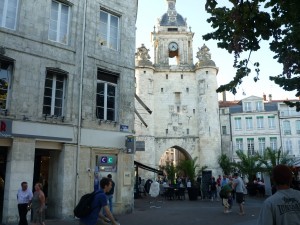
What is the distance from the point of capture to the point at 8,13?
11.6 m

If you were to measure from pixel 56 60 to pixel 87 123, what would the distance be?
106 inches

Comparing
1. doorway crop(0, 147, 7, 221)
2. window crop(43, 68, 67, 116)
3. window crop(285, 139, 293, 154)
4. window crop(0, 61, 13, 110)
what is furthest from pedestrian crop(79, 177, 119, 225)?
window crop(285, 139, 293, 154)

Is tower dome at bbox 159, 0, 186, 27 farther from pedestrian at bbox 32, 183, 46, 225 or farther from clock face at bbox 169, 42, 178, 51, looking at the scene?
pedestrian at bbox 32, 183, 46, 225

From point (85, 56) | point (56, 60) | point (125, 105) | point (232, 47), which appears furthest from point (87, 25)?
point (232, 47)

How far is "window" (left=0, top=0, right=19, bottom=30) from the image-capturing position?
37.4 ft

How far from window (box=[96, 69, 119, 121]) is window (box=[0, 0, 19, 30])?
3.84m

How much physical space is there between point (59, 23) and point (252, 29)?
8307 mm

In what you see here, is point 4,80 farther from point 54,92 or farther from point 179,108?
point 179,108

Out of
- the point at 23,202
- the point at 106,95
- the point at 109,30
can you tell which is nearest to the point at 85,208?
the point at 23,202

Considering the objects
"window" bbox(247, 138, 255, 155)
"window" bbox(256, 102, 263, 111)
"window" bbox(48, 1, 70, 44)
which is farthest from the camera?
"window" bbox(256, 102, 263, 111)

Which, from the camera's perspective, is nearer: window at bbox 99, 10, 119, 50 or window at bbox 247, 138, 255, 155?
window at bbox 99, 10, 119, 50

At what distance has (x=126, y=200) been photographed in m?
13.7

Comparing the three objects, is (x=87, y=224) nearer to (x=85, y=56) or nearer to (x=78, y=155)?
(x=78, y=155)

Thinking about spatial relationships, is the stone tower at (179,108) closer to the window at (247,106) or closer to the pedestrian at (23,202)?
the window at (247,106)
